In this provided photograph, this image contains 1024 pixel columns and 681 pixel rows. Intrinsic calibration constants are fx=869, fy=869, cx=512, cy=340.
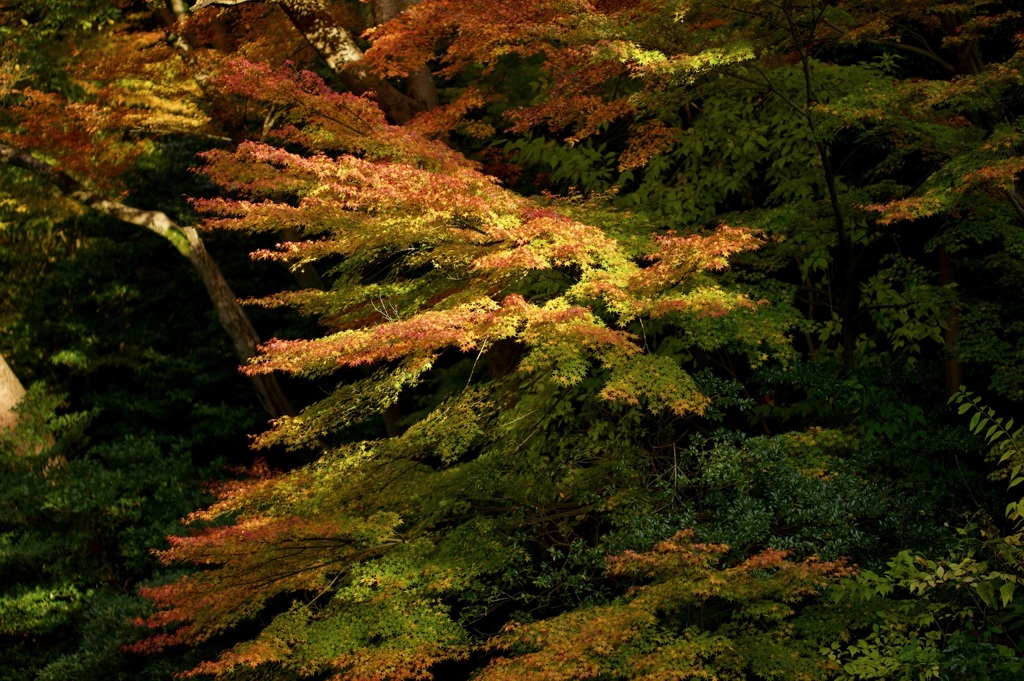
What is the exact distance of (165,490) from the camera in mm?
9625

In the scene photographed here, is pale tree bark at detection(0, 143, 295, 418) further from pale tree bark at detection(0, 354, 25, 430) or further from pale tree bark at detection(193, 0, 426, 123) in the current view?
Result: pale tree bark at detection(193, 0, 426, 123)

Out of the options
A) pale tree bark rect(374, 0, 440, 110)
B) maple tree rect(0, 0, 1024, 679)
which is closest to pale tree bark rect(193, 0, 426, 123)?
maple tree rect(0, 0, 1024, 679)

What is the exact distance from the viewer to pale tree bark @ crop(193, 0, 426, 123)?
872 centimetres

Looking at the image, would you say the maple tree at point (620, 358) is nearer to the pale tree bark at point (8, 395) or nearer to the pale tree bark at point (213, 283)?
the pale tree bark at point (213, 283)

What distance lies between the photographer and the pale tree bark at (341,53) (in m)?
8.72

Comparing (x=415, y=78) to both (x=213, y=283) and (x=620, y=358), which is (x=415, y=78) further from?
(x=620, y=358)

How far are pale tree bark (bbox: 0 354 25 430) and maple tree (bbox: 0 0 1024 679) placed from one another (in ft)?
9.83

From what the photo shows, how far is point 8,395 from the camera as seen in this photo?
10.8 m

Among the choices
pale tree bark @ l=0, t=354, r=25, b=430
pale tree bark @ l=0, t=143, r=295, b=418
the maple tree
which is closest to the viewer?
the maple tree

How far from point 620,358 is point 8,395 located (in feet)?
28.1

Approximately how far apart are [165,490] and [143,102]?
15.3 ft

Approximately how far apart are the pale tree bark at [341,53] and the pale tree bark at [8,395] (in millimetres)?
5843

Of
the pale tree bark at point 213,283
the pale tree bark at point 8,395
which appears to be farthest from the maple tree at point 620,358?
the pale tree bark at point 8,395

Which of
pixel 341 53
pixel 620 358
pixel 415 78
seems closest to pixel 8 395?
pixel 341 53
